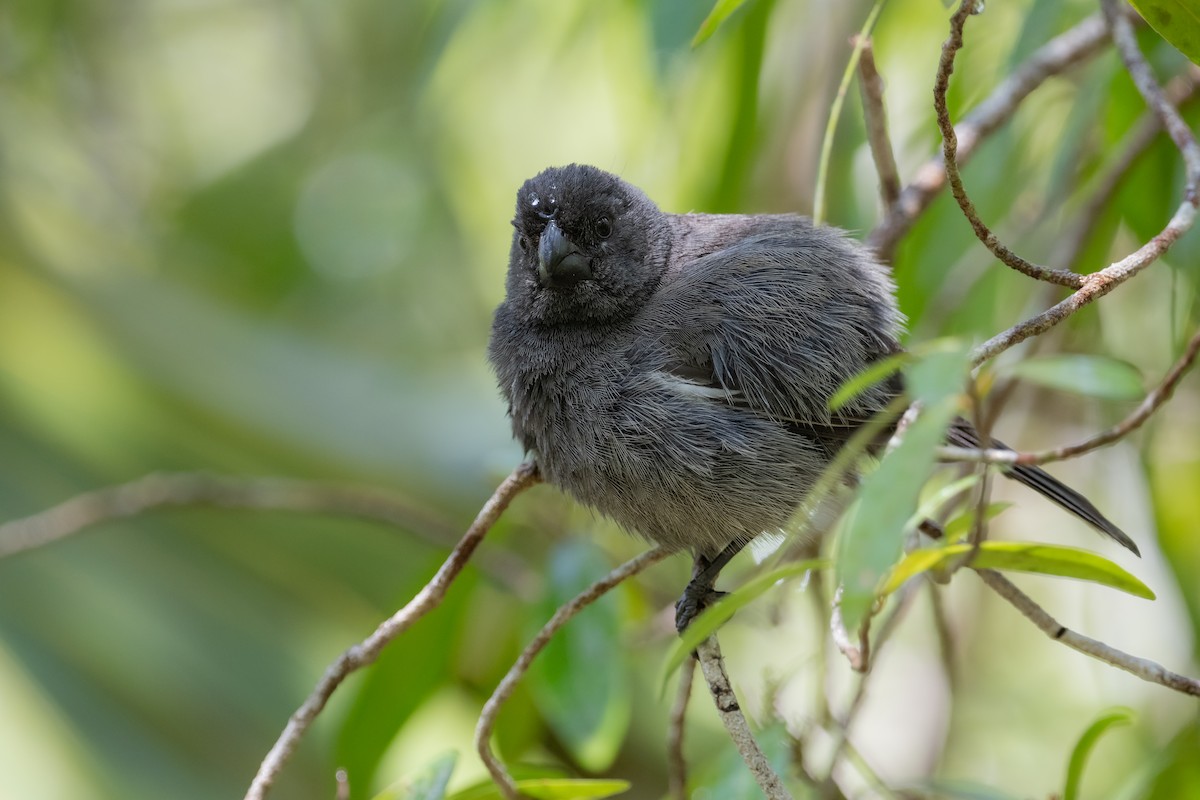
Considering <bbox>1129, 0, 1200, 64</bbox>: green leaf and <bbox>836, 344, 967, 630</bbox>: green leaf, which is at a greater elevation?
<bbox>1129, 0, 1200, 64</bbox>: green leaf

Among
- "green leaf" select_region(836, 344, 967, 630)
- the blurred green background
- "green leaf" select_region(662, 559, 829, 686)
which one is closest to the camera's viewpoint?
"green leaf" select_region(836, 344, 967, 630)

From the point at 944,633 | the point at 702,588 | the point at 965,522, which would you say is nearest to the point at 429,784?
the point at 702,588

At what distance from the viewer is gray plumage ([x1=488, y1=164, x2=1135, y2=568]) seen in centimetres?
247

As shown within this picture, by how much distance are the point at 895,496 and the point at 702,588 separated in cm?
136

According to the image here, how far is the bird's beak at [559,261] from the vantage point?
8.99 ft

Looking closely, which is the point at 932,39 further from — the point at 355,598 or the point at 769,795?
the point at 355,598

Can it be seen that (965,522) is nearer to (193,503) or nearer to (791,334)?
(791,334)

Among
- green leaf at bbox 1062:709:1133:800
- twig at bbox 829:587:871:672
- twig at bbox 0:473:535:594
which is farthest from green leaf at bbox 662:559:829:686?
twig at bbox 0:473:535:594

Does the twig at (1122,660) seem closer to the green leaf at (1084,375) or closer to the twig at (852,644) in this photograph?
the twig at (852,644)

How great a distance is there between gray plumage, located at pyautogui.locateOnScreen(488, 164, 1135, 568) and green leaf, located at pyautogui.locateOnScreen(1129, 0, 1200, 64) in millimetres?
899

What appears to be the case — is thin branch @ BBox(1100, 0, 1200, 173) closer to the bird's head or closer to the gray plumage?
the gray plumage

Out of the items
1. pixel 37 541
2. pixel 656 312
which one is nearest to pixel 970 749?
pixel 656 312

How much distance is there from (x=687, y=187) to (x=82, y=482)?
2.49m

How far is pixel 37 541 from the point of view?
109 inches
